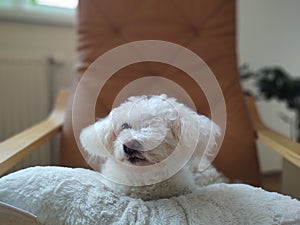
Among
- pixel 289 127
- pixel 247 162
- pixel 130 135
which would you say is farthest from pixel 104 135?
Result: pixel 289 127

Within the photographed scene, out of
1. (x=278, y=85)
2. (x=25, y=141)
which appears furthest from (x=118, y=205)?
(x=278, y=85)

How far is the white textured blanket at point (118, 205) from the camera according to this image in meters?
0.57

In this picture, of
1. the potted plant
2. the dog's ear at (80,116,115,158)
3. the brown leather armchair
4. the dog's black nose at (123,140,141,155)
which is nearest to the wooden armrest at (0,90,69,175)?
the brown leather armchair

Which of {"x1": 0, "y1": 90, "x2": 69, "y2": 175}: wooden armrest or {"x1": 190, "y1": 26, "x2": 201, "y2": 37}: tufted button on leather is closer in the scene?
{"x1": 0, "y1": 90, "x2": 69, "y2": 175}: wooden armrest

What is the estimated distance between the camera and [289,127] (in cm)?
196

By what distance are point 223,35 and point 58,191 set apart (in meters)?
0.80

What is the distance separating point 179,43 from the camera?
112 centimetres

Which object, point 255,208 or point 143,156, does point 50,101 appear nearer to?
point 143,156

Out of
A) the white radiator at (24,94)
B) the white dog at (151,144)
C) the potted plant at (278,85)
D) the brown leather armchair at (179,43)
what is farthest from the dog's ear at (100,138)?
the potted plant at (278,85)

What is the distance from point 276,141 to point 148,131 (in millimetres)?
435

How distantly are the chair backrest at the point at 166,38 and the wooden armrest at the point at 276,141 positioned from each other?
0.16ft

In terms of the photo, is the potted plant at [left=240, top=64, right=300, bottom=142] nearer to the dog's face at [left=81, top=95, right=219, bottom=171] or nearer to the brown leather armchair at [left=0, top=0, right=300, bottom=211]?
the brown leather armchair at [left=0, top=0, right=300, bottom=211]

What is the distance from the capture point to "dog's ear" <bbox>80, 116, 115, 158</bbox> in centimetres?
66

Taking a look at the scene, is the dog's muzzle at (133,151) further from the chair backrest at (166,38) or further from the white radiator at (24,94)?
the white radiator at (24,94)
